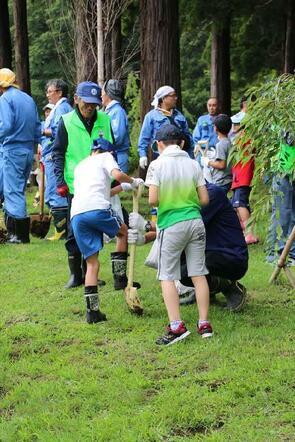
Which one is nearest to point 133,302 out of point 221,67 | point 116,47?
point 116,47

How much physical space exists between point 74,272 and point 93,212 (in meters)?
1.51

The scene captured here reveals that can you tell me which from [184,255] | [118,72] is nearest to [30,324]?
[184,255]

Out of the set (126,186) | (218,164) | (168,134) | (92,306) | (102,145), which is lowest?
(92,306)

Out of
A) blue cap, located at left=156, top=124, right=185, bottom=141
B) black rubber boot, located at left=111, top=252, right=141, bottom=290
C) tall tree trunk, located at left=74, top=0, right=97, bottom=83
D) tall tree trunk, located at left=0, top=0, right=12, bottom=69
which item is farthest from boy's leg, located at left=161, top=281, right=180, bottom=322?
tall tree trunk, located at left=0, top=0, right=12, bottom=69

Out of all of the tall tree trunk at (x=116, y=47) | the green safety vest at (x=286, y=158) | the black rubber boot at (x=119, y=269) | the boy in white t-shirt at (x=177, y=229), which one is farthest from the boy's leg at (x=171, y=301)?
the tall tree trunk at (x=116, y=47)

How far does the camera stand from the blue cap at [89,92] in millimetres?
7477

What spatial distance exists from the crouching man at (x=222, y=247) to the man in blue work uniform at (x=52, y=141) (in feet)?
14.0

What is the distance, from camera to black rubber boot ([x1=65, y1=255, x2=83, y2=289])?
7.96 m

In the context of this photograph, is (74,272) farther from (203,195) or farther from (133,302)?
(203,195)

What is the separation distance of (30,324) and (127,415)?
2.12 meters

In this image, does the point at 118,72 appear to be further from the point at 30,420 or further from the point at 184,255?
the point at 30,420

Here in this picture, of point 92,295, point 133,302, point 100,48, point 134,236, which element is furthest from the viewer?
point 100,48

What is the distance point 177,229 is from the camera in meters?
6.06

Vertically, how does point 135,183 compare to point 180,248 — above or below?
above
